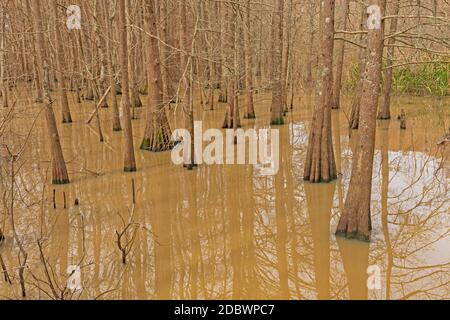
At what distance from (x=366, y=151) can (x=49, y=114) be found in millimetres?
6382

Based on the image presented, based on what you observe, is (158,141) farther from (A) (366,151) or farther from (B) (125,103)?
(A) (366,151)

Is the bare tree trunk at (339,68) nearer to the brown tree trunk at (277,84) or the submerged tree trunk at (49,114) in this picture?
the brown tree trunk at (277,84)

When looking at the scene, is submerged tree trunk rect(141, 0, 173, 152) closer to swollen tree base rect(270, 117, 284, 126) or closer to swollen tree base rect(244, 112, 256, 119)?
swollen tree base rect(270, 117, 284, 126)

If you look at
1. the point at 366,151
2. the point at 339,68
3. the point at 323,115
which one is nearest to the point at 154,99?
the point at 323,115

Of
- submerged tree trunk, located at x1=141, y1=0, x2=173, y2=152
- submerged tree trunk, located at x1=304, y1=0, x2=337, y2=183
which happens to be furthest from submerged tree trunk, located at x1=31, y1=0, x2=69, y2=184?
submerged tree trunk, located at x1=304, y1=0, x2=337, y2=183

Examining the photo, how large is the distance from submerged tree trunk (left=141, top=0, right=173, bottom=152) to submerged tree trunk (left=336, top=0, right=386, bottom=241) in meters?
5.77

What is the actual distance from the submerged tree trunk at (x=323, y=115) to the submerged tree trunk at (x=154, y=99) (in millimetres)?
3881

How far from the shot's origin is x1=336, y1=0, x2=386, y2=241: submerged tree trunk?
6434 mm

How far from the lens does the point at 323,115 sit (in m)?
9.52

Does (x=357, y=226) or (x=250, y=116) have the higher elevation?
(x=250, y=116)

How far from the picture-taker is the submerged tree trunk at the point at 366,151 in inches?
253

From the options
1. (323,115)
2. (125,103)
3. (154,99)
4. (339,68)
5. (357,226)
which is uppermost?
(339,68)

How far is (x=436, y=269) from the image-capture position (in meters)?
5.96
